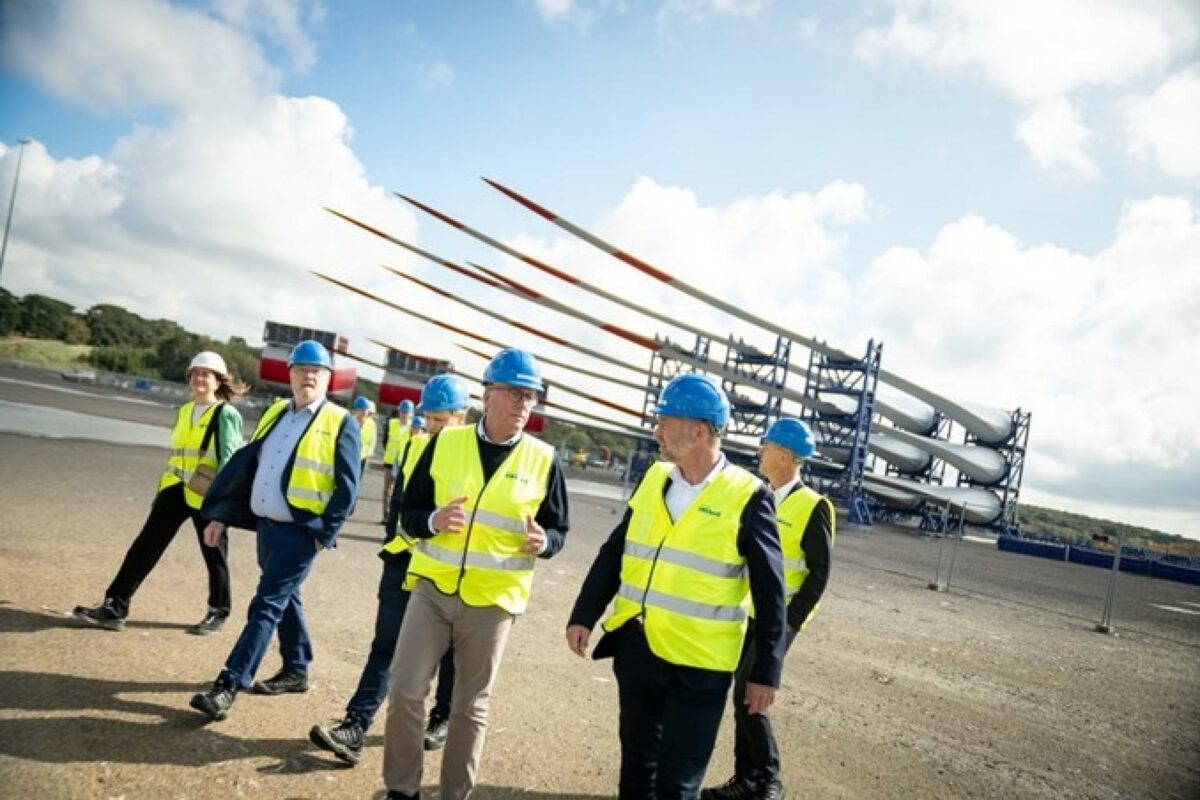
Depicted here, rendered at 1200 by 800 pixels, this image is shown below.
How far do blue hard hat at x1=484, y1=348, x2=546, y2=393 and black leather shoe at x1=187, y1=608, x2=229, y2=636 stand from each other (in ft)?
10.9

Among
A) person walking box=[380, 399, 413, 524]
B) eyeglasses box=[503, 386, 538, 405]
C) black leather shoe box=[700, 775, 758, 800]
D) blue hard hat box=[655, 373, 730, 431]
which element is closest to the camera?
blue hard hat box=[655, 373, 730, 431]

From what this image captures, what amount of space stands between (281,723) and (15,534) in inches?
196

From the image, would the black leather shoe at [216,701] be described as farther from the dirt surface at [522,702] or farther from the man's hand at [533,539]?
the man's hand at [533,539]

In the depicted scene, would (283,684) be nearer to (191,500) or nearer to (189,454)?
(191,500)

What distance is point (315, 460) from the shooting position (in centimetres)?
426

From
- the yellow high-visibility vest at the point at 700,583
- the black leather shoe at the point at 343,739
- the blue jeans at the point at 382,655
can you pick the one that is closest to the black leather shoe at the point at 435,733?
the blue jeans at the point at 382,655

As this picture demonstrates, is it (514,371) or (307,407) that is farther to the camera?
(307,407)

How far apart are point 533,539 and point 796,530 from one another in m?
1.56

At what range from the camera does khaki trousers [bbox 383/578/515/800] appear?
10.0ft

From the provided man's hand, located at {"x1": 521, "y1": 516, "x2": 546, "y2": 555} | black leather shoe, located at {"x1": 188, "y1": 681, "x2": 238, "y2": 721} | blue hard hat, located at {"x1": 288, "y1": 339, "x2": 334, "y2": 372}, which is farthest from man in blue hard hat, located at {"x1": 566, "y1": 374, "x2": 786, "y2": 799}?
blue hard hat, located at {"x1": 288, "y1": 339, "x2": 334, "y2": 372}

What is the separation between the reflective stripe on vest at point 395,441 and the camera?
11722 millimetres

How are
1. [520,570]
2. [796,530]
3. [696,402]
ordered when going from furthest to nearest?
[796,530] → [520,570] → [696,402]

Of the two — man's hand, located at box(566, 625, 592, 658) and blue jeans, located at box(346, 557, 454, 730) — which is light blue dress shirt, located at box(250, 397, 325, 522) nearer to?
blue jeans, located at box(346, 557, 454, 730)

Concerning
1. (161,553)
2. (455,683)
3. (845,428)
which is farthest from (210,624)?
(845,428)
